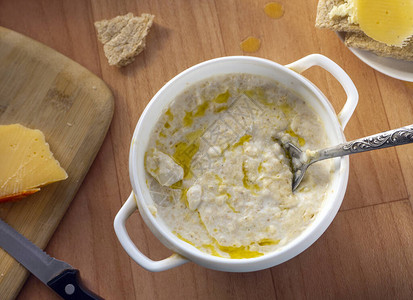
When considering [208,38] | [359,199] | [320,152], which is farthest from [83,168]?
[359,199]

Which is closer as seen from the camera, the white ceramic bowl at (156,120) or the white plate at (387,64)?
the white ceramic bowl at (156,120)

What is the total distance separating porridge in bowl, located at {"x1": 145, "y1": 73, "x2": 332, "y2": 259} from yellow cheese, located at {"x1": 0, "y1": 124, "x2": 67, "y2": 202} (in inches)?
11.8

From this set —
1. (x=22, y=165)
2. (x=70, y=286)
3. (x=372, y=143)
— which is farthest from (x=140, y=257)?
(x=372, y=143)

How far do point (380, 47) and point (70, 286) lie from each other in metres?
0.98

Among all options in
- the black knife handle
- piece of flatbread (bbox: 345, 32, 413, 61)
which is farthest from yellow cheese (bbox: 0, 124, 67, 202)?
piece of flatbread (bbox: 345, 32, 413, 61)

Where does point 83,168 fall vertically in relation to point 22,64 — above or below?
below

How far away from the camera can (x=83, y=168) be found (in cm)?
136

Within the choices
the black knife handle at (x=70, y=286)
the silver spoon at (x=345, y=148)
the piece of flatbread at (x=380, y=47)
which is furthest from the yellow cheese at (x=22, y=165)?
the piece of flatbread at (x=380, y=47)

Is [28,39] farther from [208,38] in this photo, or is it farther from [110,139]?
[208,38]

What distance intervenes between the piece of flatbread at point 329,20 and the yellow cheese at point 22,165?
787 millimetres

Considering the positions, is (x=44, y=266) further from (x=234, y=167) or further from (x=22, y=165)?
(x=234, y=167)

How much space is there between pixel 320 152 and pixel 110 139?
57cm

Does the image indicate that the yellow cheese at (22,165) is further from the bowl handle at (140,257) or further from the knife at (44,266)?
the bowl handle at (140,257)

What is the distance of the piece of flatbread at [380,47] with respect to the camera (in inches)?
50.2
